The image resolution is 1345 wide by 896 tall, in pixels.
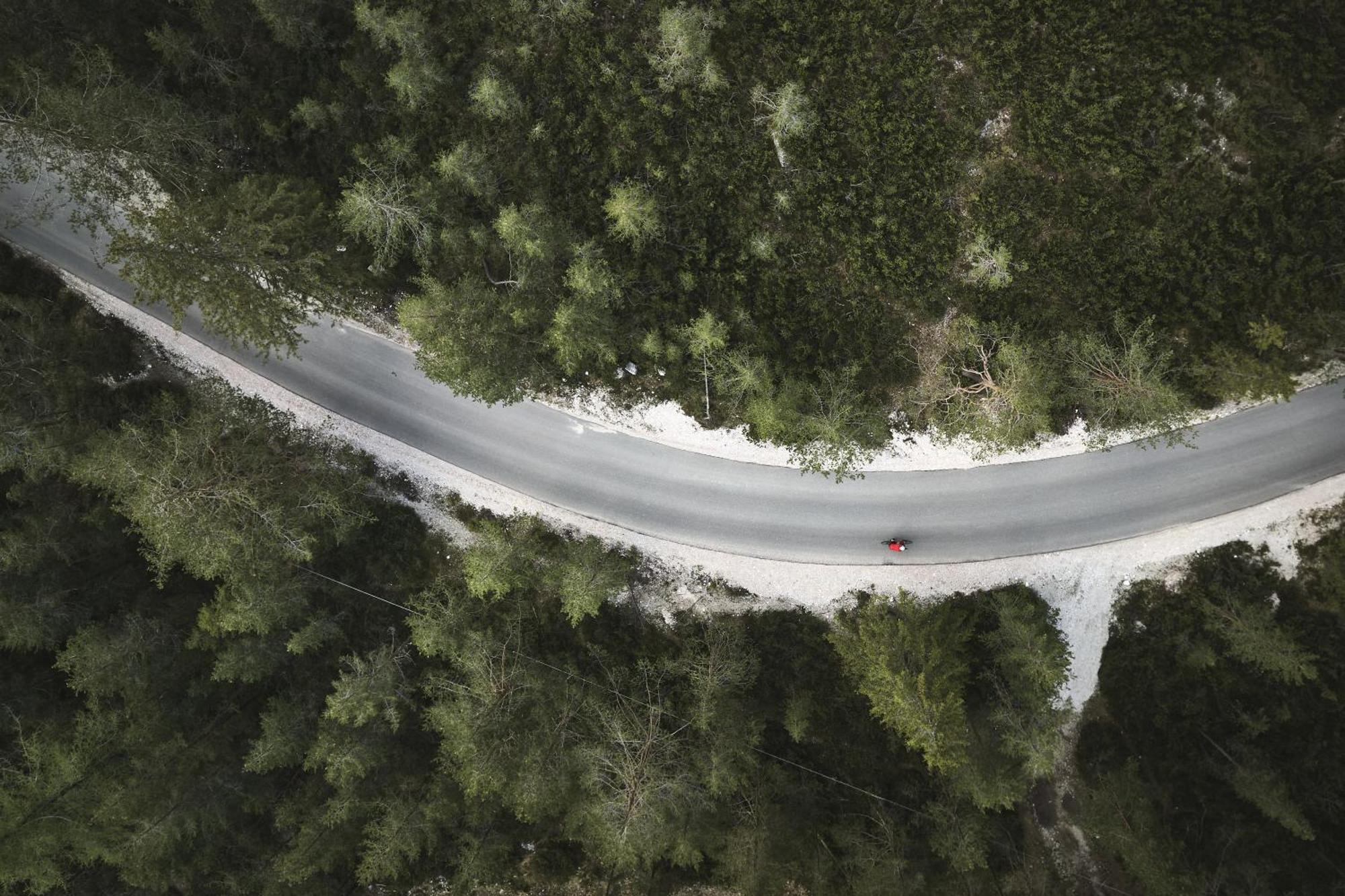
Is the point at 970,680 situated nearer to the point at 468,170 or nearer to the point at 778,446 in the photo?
the point at 778,446

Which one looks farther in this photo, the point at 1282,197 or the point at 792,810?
the point at 792,810

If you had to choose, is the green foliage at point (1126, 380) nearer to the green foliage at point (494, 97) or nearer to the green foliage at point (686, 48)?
the green foliage at point (686, 48)

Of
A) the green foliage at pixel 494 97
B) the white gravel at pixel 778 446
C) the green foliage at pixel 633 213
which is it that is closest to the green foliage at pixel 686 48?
the green foliage at pixel 633 213

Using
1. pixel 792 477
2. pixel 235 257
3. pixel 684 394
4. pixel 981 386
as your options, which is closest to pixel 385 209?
pixel 235 257

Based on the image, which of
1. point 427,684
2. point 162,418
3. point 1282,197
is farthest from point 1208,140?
point 162,418

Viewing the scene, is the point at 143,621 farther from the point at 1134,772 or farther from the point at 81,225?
the point at 1134,772
